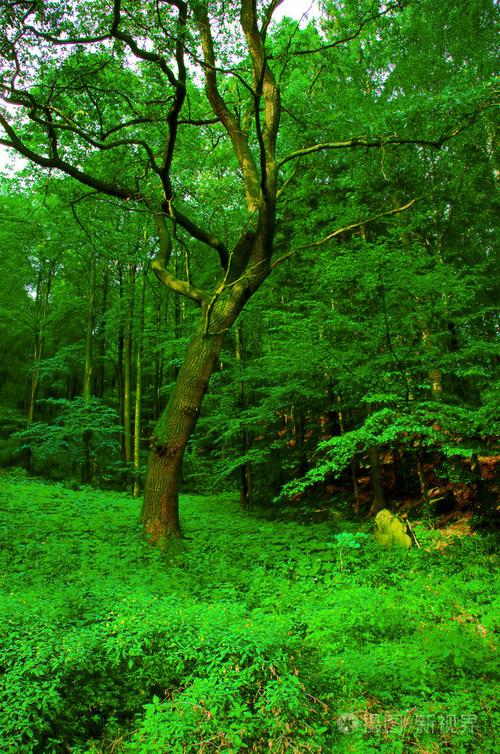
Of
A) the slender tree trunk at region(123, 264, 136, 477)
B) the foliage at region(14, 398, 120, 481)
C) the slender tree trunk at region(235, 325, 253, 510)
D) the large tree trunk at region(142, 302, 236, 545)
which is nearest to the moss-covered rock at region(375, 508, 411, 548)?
the large tree trunk at region(142, 302, 236, 545)

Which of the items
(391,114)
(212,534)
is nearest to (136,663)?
(212,534)

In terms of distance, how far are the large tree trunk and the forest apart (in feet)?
0.14

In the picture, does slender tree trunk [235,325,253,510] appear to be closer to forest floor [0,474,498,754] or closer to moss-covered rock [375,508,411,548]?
moss-covered rock [375,508,411,548]

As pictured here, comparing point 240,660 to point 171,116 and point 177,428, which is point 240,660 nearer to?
point 177,428

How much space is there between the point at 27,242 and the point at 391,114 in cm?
1372

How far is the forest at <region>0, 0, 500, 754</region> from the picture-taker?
8.22 ft

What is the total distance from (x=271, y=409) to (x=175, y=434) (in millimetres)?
3277

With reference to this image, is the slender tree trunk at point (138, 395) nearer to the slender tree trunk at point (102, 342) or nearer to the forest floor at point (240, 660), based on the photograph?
the slender tree trunk at point (102, 342)

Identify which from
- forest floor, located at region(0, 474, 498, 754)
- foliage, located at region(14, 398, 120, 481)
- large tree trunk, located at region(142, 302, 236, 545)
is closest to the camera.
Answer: forest floor, located at region(0, 474, 498, 754)

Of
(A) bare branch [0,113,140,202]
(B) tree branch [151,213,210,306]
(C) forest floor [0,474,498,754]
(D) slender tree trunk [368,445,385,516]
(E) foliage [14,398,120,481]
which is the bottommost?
(C) forest floor [0,474,498,754]

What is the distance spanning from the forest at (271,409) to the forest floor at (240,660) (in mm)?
20

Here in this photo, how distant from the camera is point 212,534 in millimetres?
6895

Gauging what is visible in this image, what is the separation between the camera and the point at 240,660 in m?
2.65

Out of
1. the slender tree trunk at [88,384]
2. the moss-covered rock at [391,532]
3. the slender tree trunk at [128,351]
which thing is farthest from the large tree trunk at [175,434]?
the slender tree trunk at [128,351]
